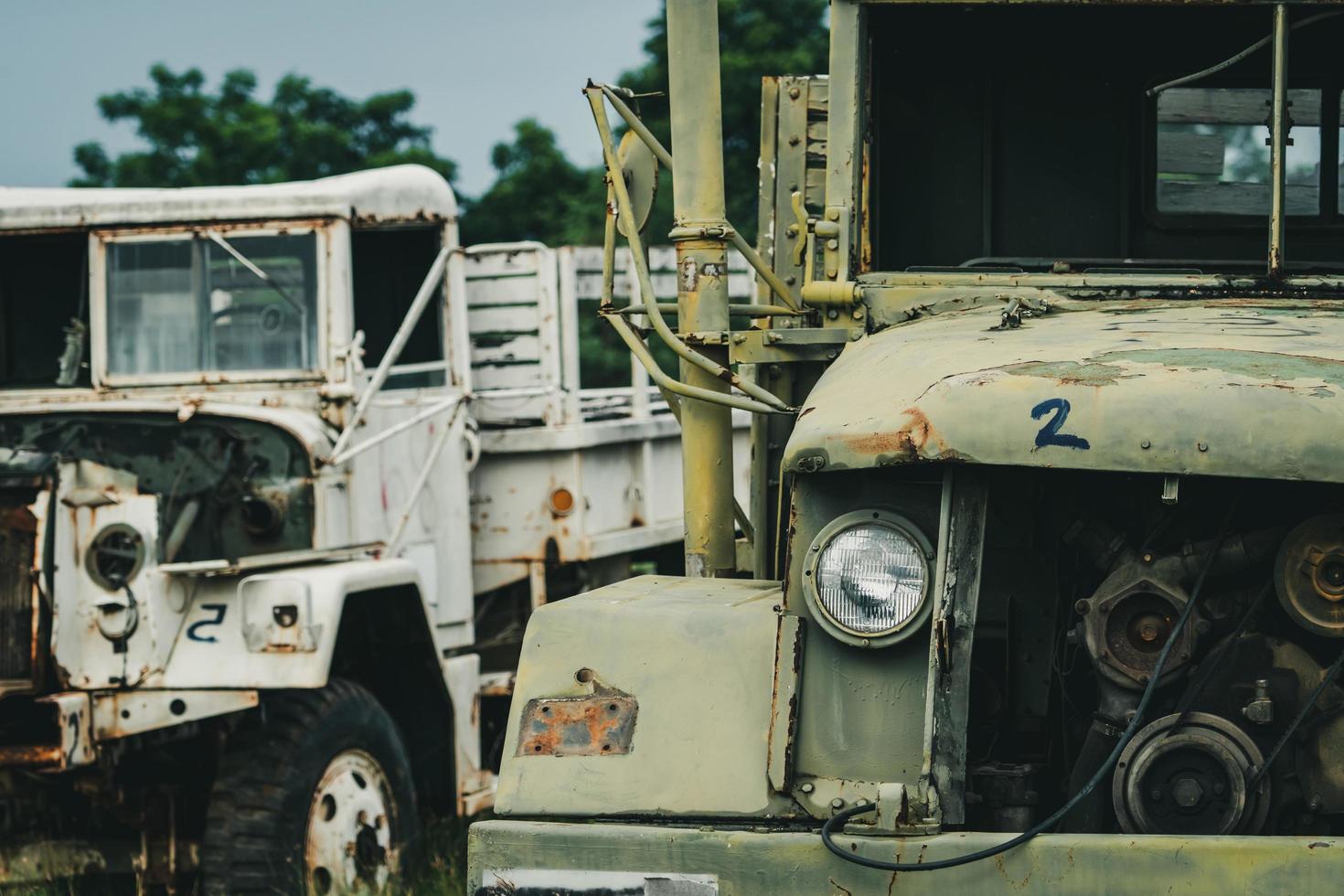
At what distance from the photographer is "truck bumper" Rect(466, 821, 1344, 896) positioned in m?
3.38

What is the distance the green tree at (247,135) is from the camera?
93.2ft

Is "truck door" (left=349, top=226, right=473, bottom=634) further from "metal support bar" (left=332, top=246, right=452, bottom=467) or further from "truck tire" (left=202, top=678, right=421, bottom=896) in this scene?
"truck tire" (left=202, top=678, right=421, bottom=896)

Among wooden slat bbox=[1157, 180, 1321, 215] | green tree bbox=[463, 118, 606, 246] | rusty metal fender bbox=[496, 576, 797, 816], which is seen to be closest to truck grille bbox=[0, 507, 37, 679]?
rusty metal fender bbox=[496, 576, 797, 816]

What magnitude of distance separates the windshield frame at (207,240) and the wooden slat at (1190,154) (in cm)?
360

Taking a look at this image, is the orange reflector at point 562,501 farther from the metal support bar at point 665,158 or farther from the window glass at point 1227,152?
the window glass at point 1227,152

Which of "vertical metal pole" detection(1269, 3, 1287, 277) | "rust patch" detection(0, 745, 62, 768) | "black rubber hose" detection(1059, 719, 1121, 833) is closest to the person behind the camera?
"black rubber hose" detection(1059, 719, 1121, 833)

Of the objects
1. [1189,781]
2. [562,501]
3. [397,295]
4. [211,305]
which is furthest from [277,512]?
[1189,781]

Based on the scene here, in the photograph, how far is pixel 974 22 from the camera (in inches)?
223

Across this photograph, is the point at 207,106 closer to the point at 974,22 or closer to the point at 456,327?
the point at 456,327

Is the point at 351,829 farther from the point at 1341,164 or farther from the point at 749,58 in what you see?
the point at 749,58

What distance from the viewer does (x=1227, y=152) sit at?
5.52 meters

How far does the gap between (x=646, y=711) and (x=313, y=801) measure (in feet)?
11.2

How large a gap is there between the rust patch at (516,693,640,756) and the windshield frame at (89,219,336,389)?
4.18 m

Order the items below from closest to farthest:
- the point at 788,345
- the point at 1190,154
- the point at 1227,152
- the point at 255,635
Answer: the point at 788,345, the point at 1227,152, the point at 1190,154, the point at 255,635
